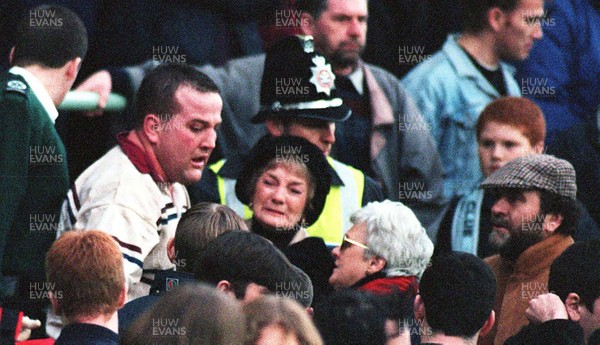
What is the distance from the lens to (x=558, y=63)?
9.36m

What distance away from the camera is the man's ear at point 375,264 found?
6883 mm

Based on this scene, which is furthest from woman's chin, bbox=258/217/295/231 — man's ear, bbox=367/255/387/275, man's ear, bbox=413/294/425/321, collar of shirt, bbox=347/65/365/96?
collar of shirt, bbox=347/65/365/96

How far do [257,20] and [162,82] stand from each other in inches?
83.0

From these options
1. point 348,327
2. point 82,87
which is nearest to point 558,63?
point 82,87

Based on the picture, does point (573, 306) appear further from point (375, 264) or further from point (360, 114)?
point (360, 114)

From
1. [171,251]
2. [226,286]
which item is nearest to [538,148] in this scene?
[171,251]

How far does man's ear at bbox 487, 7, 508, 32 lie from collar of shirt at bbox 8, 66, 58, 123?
10.1 feet

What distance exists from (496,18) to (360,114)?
113cm

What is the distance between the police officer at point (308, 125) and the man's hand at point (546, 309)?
1752 millimetres

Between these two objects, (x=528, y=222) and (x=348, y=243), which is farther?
(x=528, y=222)

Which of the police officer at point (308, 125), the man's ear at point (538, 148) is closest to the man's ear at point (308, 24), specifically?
the police officer at point (308, 125)

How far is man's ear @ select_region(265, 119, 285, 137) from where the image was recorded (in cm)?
784

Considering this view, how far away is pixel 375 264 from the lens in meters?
6.90

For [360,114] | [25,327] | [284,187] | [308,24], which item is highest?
[308,24]
